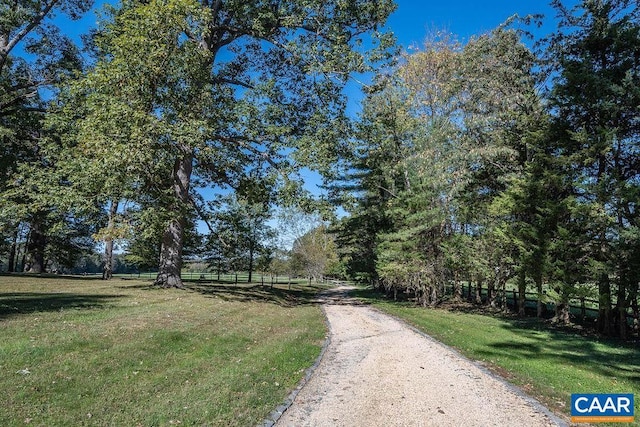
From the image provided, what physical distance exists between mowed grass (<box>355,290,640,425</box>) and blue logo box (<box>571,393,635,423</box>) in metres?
0.11

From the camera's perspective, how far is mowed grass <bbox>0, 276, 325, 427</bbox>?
14.5 ft

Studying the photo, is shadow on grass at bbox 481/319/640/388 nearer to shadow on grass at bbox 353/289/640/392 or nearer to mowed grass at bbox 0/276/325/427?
shadow on grass at bbox 353/289/640/392

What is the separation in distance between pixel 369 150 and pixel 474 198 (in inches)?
270

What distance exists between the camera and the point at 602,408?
218 inches

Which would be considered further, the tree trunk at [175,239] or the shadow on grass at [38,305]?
the tree trunk at [175,239]

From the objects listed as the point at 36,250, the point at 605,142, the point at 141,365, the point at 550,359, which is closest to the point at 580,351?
the point at 550,359

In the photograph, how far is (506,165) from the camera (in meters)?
21.3

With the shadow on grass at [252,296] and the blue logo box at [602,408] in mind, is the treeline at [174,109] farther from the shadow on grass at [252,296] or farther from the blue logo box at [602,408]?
the blue logo box at [602,408]

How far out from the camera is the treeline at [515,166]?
45.8 feet

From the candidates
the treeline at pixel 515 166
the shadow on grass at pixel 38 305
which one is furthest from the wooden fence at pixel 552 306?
the shadow on grass at pixel 38 305

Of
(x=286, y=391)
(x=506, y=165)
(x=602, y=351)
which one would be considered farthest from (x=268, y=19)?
(x=602, y=351)

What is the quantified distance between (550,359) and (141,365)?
28.8 ft

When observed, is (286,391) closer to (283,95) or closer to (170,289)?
(170,289)

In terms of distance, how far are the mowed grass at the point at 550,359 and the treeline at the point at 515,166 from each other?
3.00 metres
